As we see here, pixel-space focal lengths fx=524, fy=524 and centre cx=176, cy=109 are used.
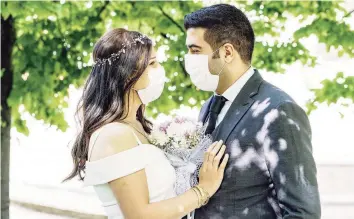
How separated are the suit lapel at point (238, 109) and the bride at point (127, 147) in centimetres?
9

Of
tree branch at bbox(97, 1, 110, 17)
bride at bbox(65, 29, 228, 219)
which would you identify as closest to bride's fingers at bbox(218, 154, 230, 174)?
bride at bbox(65, 29, 228, 219)

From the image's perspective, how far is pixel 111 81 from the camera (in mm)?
2930

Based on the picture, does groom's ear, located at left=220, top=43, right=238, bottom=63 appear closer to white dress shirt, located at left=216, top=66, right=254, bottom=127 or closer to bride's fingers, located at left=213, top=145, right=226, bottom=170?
white dress shirt, located at left=216, top=66, right=254, bottom=127

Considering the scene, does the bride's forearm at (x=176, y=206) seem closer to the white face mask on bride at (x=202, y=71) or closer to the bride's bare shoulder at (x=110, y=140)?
the bride's bare shoulder at (x=110, y=140)

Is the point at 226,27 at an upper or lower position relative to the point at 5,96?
upper

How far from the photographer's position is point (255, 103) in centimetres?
283

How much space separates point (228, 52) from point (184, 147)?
2.05 ft

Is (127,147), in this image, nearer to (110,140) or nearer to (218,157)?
(110,140)

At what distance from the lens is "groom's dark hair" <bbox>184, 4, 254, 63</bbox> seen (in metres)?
3.11

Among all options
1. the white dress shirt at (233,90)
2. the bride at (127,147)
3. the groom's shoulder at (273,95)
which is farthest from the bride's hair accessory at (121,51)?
the groom's shoulder at (273,95)

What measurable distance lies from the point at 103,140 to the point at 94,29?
2.74 metres

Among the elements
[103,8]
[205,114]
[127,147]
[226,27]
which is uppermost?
[103,8]

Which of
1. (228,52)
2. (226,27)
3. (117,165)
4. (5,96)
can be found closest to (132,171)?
(117,165)

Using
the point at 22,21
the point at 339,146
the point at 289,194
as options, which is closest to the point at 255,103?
the point at 289,194
